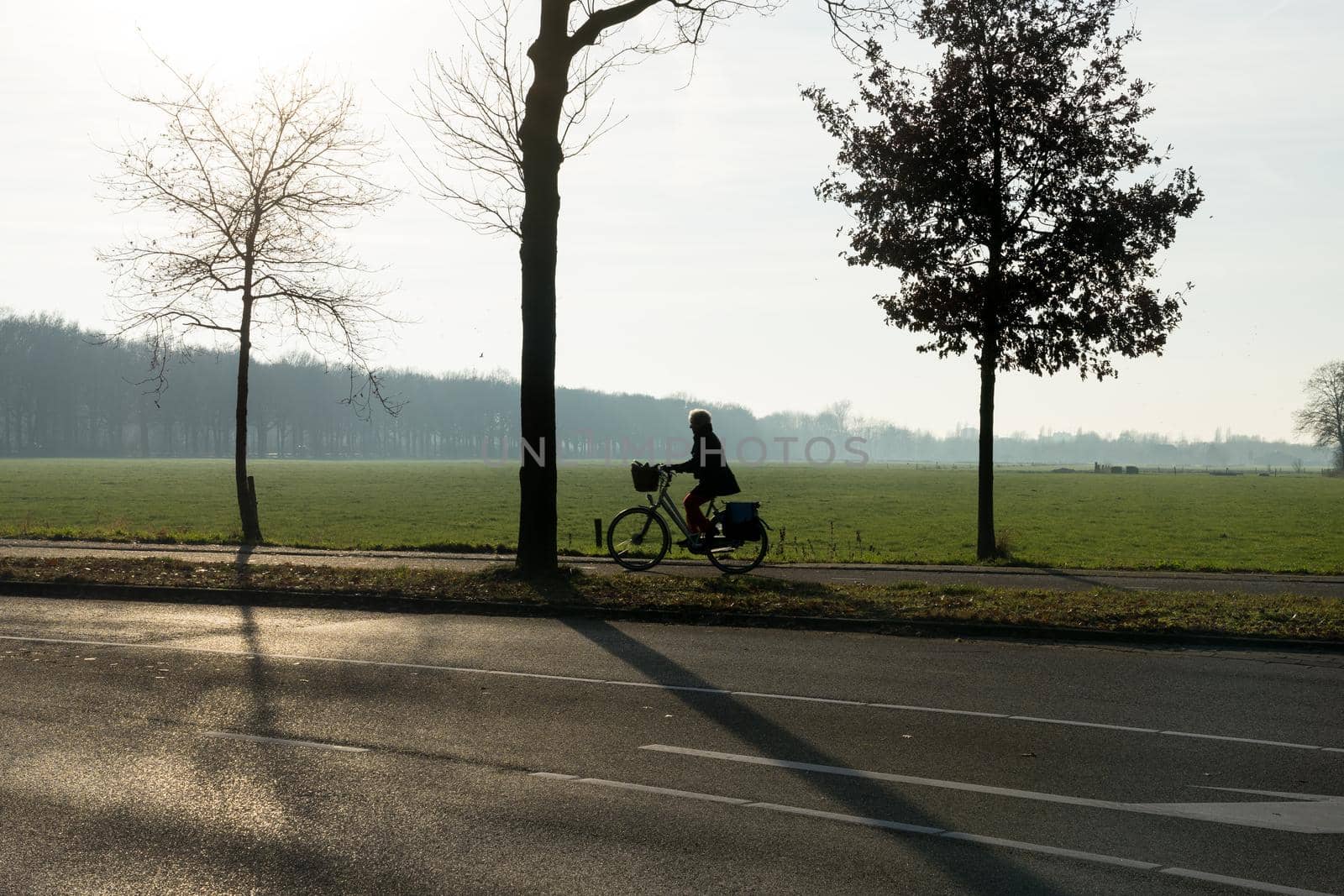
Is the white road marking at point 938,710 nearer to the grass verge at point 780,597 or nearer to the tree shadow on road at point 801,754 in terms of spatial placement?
the tree shadow on road at point 801,754

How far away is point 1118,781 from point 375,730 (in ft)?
13.3

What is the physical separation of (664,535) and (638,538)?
0.41m

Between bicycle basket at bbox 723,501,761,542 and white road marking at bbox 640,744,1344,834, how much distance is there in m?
8.82

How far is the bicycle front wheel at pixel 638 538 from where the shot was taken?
50.2 ft

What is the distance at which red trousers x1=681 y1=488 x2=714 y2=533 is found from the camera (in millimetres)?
14680

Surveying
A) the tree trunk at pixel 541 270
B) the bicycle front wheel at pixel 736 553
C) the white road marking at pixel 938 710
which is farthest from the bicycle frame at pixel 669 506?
the white road marking at pixel 938 710

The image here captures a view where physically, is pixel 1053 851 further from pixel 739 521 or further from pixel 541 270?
pixel 541 270

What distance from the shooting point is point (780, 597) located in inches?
492

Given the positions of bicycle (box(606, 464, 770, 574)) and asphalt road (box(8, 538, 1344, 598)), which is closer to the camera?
bicycle (box(606, 464, 770, 574))

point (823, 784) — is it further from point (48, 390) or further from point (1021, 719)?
point (48, 390)

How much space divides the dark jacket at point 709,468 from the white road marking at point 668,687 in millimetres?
5735

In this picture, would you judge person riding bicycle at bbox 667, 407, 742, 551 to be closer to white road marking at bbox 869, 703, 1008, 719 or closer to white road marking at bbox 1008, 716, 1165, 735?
white road marking at bbox 869, 703, 1008, 719

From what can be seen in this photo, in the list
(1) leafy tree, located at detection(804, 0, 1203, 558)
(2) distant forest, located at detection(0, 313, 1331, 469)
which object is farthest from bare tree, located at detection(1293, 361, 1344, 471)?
(1) leafy tree, located at detection(804, 0, 1203, 558)

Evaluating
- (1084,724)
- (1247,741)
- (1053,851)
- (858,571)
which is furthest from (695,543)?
(1053,851)
